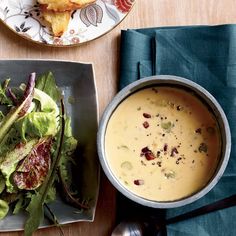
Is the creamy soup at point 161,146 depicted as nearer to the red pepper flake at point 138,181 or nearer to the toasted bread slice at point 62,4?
the red pepper flake at point 138,181

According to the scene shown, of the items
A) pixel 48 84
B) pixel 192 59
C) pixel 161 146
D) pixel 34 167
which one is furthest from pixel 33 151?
pixel 192 59

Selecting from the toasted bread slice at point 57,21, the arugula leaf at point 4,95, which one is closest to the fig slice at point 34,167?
the arugula leaf at point 4,95

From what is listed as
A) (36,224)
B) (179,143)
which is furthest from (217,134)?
(36,224)

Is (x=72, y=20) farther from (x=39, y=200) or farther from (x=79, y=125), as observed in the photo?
(x=39, y=200)

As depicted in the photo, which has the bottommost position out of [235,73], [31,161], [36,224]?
[36,224]

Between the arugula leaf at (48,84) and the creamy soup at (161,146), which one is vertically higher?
the arugula leaf at (48,84)

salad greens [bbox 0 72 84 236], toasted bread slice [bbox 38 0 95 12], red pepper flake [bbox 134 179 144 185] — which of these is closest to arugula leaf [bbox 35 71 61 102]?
salad greens [bbox 0 72 84 236]

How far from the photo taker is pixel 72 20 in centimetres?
141

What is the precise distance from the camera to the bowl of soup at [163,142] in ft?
4.30

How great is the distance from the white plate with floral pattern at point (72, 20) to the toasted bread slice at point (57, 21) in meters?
0.01

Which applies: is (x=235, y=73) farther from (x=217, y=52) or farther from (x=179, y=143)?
(x=179, y=143)

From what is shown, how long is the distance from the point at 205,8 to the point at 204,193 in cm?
38

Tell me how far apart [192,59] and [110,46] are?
161 millimetres

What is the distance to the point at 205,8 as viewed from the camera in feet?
4.71
